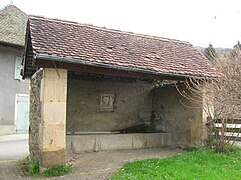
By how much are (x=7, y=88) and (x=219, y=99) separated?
14.6 meters

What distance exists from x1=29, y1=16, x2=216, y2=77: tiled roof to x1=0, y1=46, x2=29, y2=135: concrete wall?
10560mm

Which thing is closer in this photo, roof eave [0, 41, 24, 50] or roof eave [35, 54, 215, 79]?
roof eave [35, 54, 215, 79]

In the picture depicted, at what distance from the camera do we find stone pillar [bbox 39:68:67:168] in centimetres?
713

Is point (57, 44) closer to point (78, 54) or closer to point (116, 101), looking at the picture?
point (78, 54)

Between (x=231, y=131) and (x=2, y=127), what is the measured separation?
46.8 ft

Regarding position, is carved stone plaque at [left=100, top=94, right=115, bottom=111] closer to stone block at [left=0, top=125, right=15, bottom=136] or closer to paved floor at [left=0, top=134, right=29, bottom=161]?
paved floor at [left=0, top=134, right=29, bottom=161]

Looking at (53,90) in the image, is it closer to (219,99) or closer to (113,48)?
(113,48)

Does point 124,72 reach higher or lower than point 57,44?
lower

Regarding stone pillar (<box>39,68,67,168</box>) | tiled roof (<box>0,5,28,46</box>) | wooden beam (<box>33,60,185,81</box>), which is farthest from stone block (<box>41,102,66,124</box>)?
tiled roof (<box>0,5,28,46</box>)

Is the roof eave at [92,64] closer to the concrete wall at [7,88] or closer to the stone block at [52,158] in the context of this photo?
the stone block at [52,158]

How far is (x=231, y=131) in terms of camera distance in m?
9.49

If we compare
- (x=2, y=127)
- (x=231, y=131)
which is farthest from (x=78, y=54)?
(x=2, y=127)

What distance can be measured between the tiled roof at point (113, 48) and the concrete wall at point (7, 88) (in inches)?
416

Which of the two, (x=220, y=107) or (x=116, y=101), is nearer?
(x=220, y=107)
